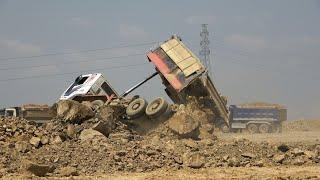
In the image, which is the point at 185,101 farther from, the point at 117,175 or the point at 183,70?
the point at 117,175

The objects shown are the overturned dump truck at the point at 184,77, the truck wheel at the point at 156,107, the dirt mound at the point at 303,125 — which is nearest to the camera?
the truck wheel at the point at 156,107

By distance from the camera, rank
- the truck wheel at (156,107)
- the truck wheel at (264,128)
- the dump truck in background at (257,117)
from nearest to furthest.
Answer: the truck wheel at (156,107) < the truck wheel at (264,128) < the dump truck in background at (257,117)

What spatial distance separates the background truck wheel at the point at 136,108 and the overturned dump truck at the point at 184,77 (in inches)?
44.2

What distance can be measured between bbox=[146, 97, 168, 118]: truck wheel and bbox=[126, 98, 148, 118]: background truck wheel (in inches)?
7.5

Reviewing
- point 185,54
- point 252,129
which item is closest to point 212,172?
point 185,54

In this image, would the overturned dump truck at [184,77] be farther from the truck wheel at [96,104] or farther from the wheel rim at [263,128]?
the wheel rim at [263,128]

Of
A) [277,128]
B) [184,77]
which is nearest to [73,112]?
[184,77]

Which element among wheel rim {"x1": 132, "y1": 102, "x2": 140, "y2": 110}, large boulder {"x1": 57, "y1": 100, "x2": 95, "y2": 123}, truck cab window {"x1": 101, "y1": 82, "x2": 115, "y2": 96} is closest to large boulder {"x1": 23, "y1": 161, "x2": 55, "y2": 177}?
large boulder {"x1": 57, "y1": 100, "x2": 95, "y2": 123}

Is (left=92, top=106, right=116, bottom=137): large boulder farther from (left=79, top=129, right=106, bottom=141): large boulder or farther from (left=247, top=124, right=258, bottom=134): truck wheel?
(left=247, top=124, right=258, bottom=134): truck wheel

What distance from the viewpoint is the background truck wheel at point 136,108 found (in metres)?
16.5

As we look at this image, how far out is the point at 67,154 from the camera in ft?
38.2

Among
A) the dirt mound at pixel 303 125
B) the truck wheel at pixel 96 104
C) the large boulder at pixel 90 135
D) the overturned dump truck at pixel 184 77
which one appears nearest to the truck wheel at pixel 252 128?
the dirt mound at pixel 303 125

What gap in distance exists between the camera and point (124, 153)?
11.9 metres

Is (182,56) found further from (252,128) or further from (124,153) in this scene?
(252,128)
